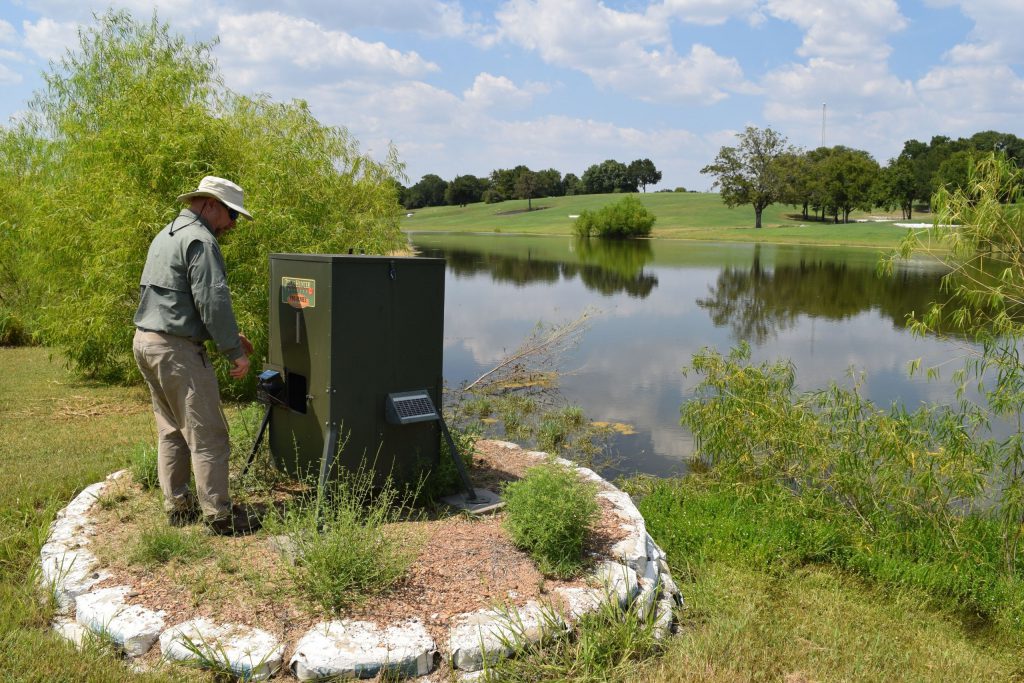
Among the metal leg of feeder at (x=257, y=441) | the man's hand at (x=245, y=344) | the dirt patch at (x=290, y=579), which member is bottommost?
the dirt patch at (x=290, y=579)

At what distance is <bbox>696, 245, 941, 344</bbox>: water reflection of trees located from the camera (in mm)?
22078

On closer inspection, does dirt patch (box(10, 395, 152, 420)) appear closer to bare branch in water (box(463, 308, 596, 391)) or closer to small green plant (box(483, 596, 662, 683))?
bare branch in water (box(463, 308, 596, 391))

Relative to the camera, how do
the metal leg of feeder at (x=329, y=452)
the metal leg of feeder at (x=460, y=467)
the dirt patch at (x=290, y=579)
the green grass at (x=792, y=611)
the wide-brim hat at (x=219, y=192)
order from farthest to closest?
the metal leg of feeder at (x=460, y=467) < the metal leg of feeder at (x=329, y=452) < the wide-brim hat at (x=219, y=192) < the green grass at (x=792, y=611) < the dirt patch at (x=290, y=579)

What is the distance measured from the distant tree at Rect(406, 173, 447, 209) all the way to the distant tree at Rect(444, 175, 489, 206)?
3.29m

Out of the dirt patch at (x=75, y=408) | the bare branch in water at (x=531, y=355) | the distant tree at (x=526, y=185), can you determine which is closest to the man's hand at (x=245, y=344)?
the dirt patch at (x=75, y=408)

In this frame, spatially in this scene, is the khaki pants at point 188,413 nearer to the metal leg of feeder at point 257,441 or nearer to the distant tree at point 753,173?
the metal leg of feeder at point 257,441

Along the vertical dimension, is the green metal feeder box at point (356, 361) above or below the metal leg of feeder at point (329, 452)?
above

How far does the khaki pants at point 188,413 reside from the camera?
14.6 ft

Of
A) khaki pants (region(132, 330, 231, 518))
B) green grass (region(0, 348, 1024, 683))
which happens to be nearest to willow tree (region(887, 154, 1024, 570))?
green grass (region(0, 348, 1024, 683))

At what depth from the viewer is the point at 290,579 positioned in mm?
4000

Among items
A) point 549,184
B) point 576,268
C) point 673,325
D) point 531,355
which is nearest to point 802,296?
point 673,325

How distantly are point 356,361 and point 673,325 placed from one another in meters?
17.3

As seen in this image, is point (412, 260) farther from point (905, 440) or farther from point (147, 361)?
point (905, 440)

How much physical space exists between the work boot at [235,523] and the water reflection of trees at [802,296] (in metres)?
15.9
